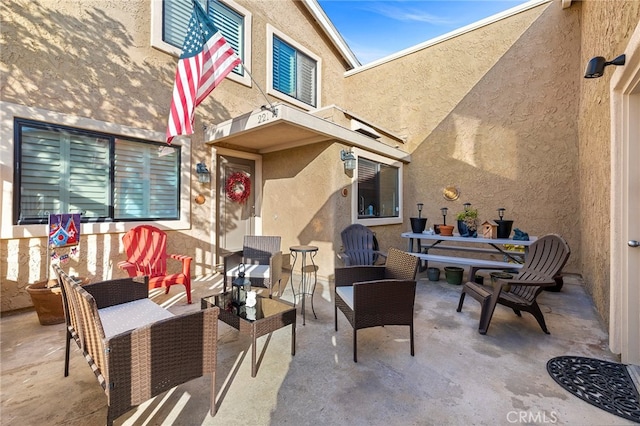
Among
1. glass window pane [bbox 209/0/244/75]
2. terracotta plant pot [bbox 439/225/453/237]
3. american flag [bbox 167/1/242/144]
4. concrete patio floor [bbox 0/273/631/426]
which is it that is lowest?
concrete patio floor [bbox 0/273/631/426]

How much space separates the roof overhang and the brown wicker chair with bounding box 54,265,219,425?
313cm

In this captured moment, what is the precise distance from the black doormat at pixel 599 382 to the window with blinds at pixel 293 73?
720 centimetres

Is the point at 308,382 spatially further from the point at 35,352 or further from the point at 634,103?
the point at 634,103

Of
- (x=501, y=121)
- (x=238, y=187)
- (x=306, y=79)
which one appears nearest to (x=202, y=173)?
(x=238, y=187)

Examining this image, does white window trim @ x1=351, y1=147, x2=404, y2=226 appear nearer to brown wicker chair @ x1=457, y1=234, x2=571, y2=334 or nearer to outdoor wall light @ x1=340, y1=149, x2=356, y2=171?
outdoor wall light @ x1=340, y1=149, x2=356, y2=171

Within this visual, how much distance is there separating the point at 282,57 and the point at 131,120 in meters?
4.30

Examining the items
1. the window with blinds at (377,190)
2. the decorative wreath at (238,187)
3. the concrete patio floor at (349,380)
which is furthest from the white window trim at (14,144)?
the window with blinds at (377,190)

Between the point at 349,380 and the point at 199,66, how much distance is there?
4088 mm

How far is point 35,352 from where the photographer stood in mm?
2656

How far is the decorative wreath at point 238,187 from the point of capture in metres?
5.95

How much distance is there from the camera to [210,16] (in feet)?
18.9

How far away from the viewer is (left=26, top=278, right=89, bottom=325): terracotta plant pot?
3199 mm

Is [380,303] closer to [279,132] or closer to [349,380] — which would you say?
[349,380]

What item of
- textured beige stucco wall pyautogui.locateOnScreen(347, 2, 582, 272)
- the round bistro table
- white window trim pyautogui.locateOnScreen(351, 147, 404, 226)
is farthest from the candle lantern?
the round bistro table
